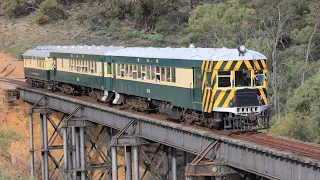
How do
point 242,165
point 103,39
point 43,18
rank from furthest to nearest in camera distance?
point 43,18
point 103,39
point 242,165

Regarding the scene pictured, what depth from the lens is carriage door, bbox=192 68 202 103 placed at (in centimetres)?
2050

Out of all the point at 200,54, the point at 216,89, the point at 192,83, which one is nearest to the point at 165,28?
the point at 200,54

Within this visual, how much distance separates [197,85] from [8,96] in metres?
25.4

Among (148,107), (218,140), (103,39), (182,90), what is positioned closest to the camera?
(218,140)

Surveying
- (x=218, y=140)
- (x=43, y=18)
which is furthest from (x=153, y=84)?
(x=43, y=18)

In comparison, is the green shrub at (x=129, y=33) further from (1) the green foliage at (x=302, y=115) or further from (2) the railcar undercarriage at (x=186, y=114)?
(1) the green foliage at (x=302, y=115)

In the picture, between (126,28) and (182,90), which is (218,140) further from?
(126,28)

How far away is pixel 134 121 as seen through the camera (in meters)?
24.4

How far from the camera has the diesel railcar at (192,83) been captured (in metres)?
19.9

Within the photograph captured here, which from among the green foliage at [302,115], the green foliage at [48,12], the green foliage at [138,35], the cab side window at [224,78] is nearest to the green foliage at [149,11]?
the green foliage at [138,35]

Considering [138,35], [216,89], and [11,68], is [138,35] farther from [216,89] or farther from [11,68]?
[216,89]

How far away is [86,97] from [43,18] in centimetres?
4761

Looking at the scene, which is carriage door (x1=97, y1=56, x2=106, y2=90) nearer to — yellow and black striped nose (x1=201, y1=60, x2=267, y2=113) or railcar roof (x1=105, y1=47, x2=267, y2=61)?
railcar roof (x1=105, y1=47, x2=267, y2=61)

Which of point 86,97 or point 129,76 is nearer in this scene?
point 129,76
